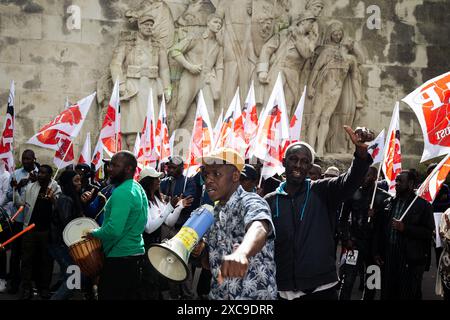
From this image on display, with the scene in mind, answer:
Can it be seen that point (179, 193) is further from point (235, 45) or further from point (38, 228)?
point (235, 45)

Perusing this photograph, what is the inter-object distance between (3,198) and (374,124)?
31.8 feet

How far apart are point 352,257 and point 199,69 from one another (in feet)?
27.6

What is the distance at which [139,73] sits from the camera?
1575 centimetres

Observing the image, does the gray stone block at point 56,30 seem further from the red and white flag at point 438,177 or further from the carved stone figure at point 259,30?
the red and white flag at point 438,177

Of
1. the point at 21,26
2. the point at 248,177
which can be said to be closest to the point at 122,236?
the point at 248,177

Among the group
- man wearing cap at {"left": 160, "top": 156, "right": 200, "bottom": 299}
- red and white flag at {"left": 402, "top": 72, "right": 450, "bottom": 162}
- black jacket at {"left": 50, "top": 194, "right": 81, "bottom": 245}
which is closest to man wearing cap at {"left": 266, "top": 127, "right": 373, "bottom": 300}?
red and white flag at {"left": 402, "top": 72, "right": 450, "bottom": 162}

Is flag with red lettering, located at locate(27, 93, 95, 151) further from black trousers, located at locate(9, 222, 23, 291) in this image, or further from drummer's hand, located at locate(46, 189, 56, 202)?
black trousers, located at locate(9, 222, 23, 291)

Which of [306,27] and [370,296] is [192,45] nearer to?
[306,27]

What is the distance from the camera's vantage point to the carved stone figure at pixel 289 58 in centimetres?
1614

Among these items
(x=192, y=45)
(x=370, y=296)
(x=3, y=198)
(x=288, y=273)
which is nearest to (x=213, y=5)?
(x=192, y=45)

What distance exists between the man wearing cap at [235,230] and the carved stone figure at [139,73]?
11.4 meters

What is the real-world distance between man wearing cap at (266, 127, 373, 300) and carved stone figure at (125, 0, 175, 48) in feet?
37.2

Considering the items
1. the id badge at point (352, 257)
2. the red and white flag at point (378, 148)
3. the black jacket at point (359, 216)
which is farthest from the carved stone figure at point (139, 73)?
the id badge at point (352, 257)

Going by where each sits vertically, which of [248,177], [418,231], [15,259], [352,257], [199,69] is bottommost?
[15,259]
